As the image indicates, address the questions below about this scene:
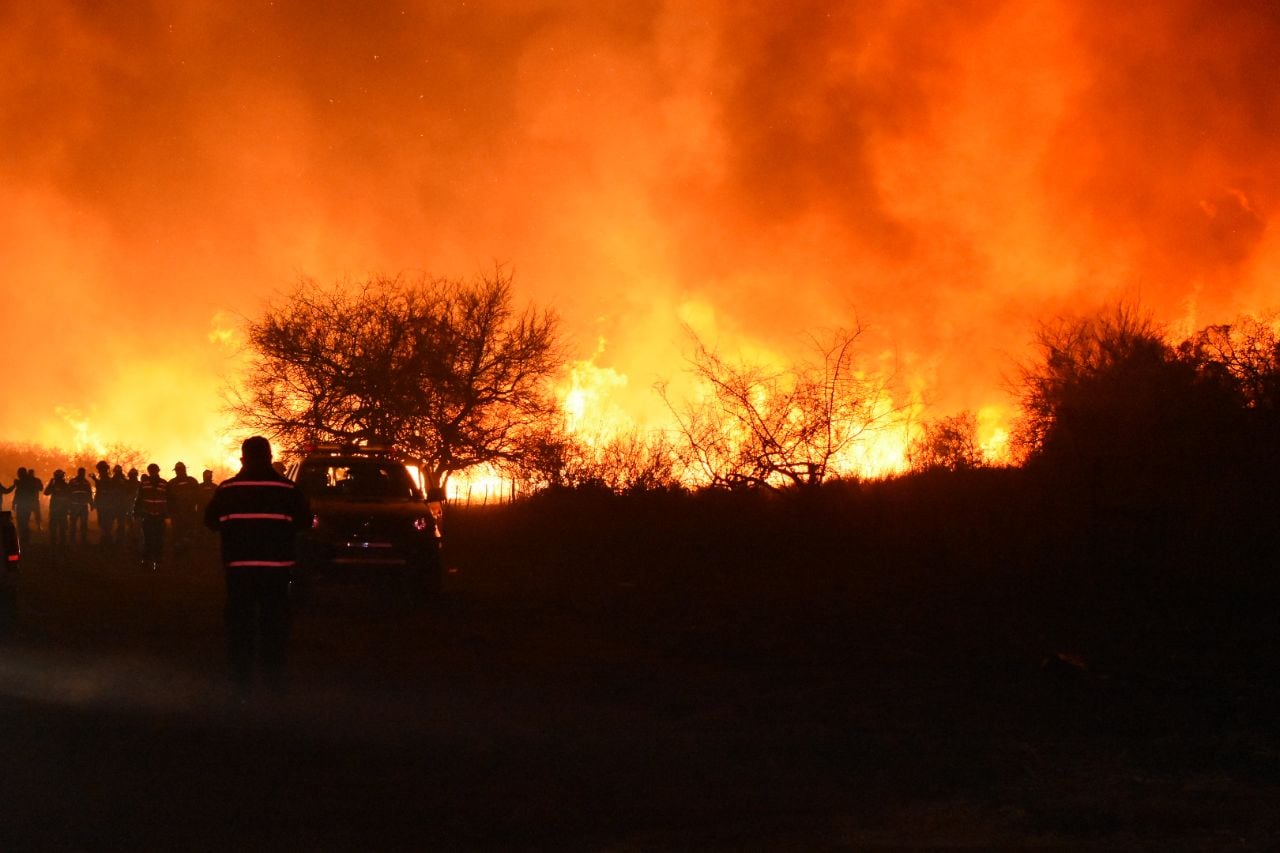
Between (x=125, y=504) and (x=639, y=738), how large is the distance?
2316 cm

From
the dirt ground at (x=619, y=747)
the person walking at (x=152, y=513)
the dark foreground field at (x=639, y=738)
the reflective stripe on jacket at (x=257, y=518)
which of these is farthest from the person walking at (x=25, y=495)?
the reflective stripe on jacket at (x=257, y=518)

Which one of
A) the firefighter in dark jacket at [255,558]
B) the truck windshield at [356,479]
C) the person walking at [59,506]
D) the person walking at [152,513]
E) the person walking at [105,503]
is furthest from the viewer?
the person walking at [105,503]

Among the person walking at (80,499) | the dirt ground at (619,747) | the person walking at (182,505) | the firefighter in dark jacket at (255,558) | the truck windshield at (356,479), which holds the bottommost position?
the dirt ground at (619,747)

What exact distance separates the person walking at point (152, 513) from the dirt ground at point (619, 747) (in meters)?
9.53

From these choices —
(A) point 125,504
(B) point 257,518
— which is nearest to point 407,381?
(A) point 125,504

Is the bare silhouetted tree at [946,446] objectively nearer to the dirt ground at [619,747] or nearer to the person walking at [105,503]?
the dirt ground at [619,747]

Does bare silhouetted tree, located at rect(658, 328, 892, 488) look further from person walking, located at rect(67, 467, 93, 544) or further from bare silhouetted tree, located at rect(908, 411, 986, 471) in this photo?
person walking, located at rect(67, 467, 93, 544)

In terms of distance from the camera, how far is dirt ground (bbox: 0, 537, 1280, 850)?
224 inches

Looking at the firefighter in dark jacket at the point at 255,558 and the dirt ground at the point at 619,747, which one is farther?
the firefighter in dark jacket at the point at 255,558

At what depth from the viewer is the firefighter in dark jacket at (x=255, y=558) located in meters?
8.68

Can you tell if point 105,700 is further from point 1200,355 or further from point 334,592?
point 1200,355

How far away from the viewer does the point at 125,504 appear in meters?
28.1

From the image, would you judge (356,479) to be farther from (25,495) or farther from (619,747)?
(25,495)

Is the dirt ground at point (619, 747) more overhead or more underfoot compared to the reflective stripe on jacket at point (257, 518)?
more underfoot
